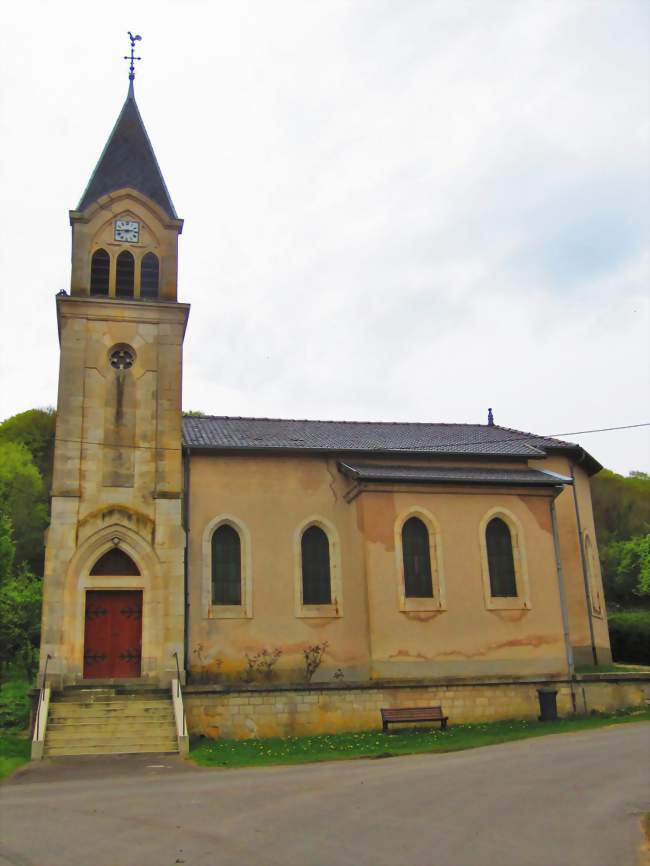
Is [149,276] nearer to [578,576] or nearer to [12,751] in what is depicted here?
[12,751]

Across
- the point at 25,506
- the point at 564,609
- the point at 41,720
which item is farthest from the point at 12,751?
the point at 25,506

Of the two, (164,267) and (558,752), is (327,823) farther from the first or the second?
(164,267)

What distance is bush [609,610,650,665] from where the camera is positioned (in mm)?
32875

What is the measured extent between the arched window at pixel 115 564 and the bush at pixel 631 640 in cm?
1976

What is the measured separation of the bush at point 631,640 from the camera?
3288 centimetres

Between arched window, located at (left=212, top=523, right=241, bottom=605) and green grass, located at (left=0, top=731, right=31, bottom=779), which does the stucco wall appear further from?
green grass, located at (left=0, top=731, right=31, bottom=779)

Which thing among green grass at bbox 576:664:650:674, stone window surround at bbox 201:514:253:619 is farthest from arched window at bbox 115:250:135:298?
green grass at bbox 576:664:650:674

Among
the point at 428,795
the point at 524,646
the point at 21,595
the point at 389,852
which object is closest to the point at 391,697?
the point at 524,646

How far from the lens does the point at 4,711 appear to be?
83.8ft

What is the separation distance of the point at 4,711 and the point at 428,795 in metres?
16.8

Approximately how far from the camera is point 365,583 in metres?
25.4

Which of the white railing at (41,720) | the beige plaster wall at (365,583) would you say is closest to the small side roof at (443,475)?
the beige plaster wall at (365,583)

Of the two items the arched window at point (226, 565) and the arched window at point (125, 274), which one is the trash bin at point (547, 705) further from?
the arched window at point (125, 274)

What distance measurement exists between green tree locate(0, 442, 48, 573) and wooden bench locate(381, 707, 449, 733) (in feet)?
123
